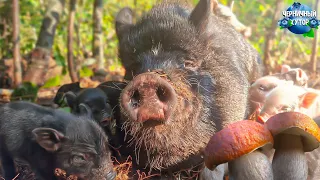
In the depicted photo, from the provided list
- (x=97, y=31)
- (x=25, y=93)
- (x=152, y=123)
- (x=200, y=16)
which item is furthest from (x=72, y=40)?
(x=152, y=123)

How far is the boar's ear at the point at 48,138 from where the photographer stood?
10.5 ft

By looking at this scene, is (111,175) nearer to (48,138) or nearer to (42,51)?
(48,138)

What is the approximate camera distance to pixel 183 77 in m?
3.19

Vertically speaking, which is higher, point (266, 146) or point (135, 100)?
point (135, 100)

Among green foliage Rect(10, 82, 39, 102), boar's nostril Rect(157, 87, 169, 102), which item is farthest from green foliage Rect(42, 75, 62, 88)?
boar's nostril Rect(157, 87, 169, 102)

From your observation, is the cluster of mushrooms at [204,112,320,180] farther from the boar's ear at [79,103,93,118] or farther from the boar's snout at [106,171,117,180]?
the boar's ear at [79,103,93,118]

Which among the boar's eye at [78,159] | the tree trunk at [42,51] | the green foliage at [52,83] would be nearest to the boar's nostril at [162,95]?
the boar's eye at [78,159]

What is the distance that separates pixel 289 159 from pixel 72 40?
5.62 metres

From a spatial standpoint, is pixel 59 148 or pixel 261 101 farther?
pixel 261 101

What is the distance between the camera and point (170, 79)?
3057 mm

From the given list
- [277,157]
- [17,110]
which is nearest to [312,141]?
[277,157]

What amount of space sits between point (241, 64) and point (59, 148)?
178 centimetres

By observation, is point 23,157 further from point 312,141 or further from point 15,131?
point 312,141

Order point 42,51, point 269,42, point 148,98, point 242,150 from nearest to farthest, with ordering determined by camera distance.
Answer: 1. point 242,150
2. point 148,98
3. point 42,51
4. point 269,42
